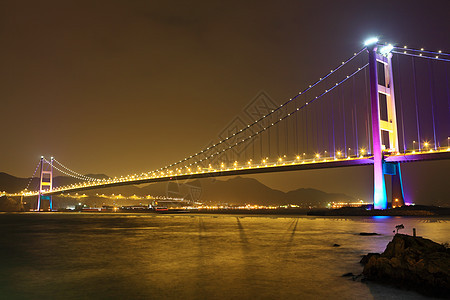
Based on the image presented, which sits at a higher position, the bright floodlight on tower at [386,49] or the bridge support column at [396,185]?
the bright floodlight on tower at [386,49]

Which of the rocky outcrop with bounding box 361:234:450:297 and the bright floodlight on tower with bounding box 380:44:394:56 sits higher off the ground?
the bright floodlight on tower with bounding box 380:44:394:56

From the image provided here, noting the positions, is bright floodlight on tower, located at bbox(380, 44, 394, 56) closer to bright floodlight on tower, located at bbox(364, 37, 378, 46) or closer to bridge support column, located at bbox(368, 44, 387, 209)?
bright floodlight on tower, located at bbox(364, 37, 378, 46)

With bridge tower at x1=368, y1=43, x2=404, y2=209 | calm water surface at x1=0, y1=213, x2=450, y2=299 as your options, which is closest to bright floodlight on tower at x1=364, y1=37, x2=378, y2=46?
bridge tower at x1=368, y1=43, x2=404, y2=209

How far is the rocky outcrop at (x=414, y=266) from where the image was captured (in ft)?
A: 20.2

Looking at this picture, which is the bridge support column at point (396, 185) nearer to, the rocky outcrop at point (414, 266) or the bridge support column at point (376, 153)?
the bridge support column at point (376, 153)

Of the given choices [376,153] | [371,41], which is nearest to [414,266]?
[376,153]

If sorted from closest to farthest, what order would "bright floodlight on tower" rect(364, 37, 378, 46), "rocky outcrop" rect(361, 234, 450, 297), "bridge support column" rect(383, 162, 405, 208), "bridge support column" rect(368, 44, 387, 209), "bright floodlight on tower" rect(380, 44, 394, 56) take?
"rocky outcrop" rect(361, 234, 450, 297)
"bridge support column" rect(368, 44, 387, 209)
"bridge support column" rect(383, 162, 405, 208)
"bright floodlight on tower" rect(364, 37, 378, 46)
"bright floodlight on tower" rect(380, 44, 394, 56)

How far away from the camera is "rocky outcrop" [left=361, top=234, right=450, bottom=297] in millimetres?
6147

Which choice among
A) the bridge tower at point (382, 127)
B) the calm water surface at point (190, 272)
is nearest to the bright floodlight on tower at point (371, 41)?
the bridge tower at point (382, 127)

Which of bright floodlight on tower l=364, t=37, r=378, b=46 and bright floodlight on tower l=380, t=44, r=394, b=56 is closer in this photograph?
bright floodlight on tower l=364, t=37, r=378, b=46

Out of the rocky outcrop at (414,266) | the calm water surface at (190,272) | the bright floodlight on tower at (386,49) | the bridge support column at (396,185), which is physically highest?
the bright floodlight on tower at (386,49)

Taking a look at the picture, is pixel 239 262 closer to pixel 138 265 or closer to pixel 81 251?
pixel 138 265

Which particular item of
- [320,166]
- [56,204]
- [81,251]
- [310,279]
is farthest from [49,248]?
[56,204]

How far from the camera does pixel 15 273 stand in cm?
821
